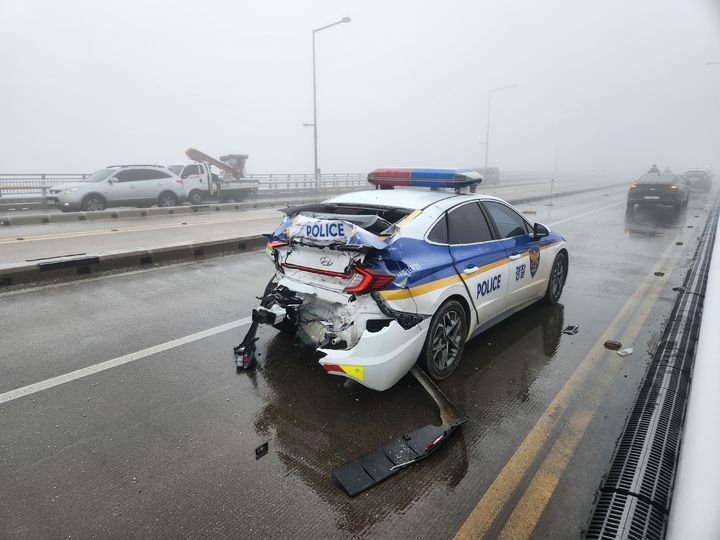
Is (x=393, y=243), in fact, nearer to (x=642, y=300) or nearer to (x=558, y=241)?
(x=558, y=241)

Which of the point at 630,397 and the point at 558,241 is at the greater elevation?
the point at 558,241

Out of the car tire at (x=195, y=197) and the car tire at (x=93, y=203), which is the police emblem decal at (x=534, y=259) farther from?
the car tire at (x=195, y=197)

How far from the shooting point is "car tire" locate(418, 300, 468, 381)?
13.1ft

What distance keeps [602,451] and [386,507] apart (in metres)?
1.66

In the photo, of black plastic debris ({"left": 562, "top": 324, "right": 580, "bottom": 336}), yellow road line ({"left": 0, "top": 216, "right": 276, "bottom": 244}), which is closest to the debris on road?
black plastic debris ({"left": 562, "top": 324, "right": 580, "bottom": 336})

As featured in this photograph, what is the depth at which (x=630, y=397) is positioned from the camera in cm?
402

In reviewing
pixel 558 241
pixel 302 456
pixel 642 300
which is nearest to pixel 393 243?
pixel 302 456

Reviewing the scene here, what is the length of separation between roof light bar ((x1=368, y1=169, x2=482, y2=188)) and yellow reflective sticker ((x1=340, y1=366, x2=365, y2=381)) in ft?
8.14

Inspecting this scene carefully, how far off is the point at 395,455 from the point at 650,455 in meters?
1.70

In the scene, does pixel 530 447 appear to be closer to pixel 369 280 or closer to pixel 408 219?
pixel 369 280

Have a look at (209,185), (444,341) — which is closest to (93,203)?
(209,185)

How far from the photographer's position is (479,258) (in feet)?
14.9

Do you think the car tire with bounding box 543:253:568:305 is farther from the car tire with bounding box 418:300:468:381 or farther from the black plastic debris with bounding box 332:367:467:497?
the black plastic debris with bounding box 332:367:467:497

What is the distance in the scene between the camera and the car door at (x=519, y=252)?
5.11 meters
